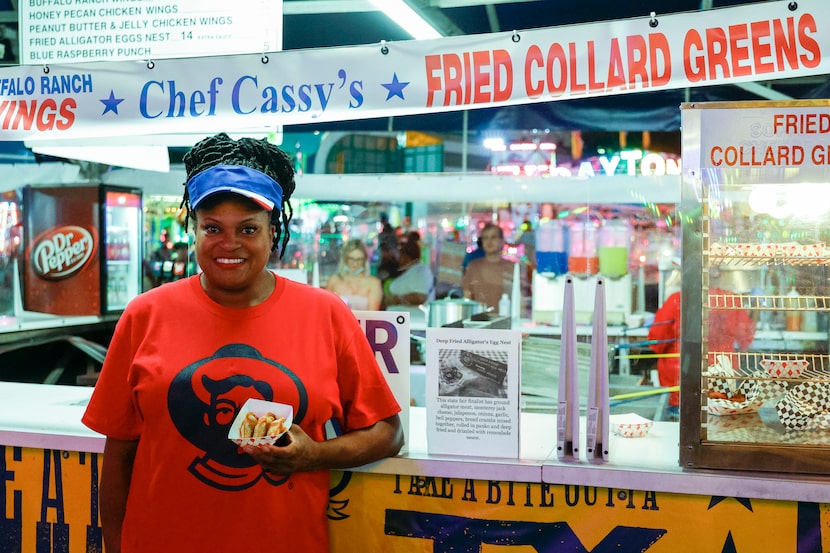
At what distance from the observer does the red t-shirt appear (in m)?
2.35

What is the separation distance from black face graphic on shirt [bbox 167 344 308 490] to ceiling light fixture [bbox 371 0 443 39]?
3438 millimetres

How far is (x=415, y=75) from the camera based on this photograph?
348cm

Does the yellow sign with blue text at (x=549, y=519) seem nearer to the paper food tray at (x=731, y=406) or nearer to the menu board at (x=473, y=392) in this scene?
the menu board at (x=473, y=392)

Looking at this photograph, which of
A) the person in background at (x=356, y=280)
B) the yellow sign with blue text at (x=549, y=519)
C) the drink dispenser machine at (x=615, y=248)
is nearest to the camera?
the yellow sign with blue text at (x=549, y=519)

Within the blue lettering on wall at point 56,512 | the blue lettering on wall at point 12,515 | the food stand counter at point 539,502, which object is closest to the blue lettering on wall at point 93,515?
the food stand counter at point 539,502

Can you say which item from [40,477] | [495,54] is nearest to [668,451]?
[495,54]

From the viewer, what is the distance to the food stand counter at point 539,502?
272cm

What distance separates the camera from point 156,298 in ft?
8.03

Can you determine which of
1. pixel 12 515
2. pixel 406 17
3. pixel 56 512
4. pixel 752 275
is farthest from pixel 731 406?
pixel 406 17

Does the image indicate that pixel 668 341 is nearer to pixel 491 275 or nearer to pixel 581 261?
pixel 581 261

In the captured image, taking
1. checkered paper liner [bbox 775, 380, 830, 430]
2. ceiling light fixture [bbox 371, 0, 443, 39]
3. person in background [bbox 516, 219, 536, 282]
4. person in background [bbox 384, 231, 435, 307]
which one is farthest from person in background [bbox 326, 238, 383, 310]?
checkered paper liner [bbox 775, 380, 830, 430]

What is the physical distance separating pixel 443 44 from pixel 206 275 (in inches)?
60.8

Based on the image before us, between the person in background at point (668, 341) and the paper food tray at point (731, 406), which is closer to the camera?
the paper food tray at point (731, 406)

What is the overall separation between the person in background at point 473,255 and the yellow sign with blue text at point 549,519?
18.8 ft
